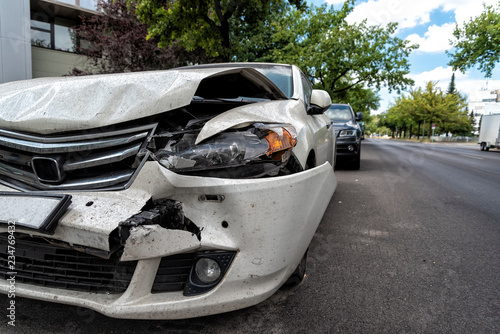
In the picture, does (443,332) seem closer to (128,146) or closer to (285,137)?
(285,137)

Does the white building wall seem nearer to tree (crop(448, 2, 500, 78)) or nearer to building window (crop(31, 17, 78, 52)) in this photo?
building window (crop(31, 17, 78, 52))

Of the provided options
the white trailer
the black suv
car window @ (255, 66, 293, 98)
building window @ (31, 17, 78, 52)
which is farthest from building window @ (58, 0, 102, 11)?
the white trailer

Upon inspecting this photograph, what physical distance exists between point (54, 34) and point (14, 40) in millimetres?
4610

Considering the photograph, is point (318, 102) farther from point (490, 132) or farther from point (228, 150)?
point (490, 132)

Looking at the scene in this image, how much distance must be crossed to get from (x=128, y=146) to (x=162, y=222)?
45cm

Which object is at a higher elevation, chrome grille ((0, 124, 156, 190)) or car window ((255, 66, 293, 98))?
car window ((255, 66, 293, 98))

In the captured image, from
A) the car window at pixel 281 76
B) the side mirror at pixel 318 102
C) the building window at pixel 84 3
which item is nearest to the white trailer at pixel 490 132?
the car window at pixel 281 76

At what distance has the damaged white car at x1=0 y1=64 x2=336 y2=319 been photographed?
1.37 meters

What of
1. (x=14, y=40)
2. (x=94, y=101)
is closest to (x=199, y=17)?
(x=14, y=40)

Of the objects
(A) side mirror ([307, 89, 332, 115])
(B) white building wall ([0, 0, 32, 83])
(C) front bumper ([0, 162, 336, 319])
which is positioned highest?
(B) white building wall ([0, 0, 32, 83])

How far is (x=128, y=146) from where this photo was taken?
1.57m

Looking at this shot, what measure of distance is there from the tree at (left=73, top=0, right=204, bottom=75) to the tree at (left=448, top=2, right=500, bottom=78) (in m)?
16.2

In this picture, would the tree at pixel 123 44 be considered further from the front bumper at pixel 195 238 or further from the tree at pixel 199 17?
the front bumper at pixel 195 238

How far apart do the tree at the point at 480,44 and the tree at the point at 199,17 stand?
14788 mm
